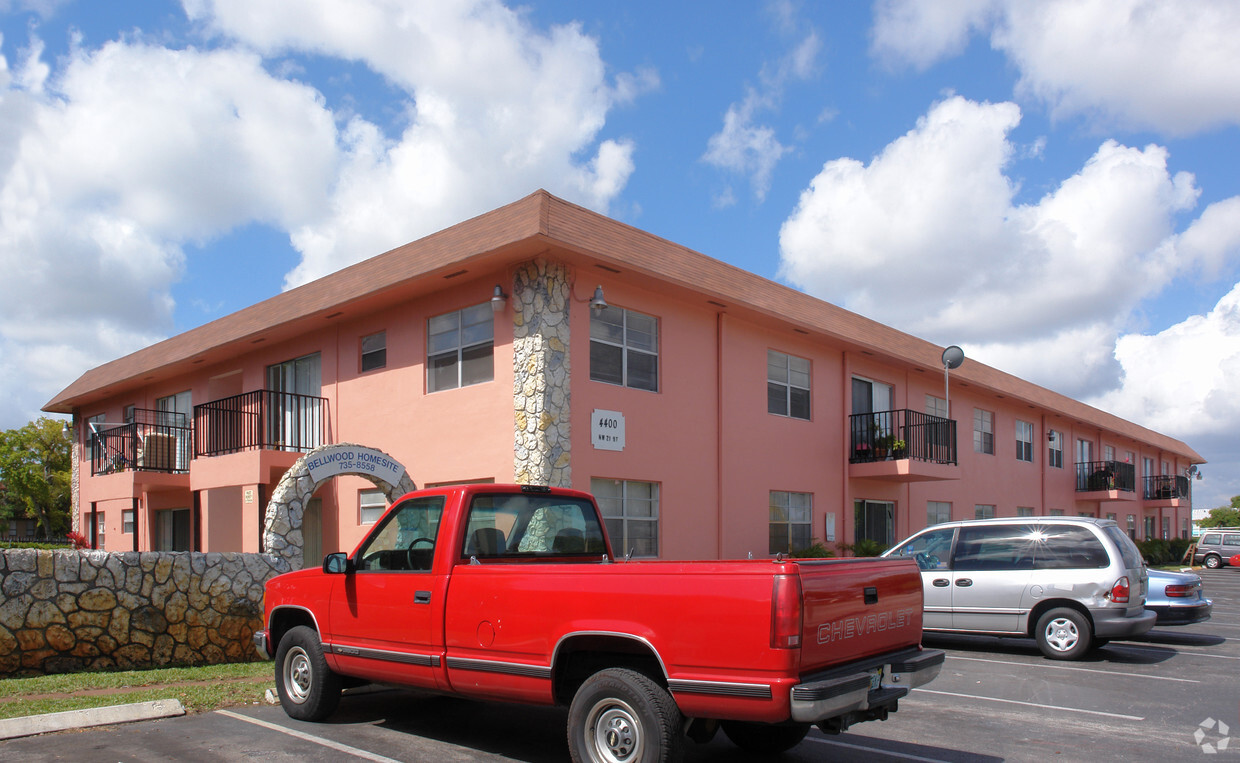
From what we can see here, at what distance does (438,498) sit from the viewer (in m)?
7.07

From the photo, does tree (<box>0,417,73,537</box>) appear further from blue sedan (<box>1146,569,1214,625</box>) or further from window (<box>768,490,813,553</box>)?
blue sedan (<box>1146,569,1214,625</box>)

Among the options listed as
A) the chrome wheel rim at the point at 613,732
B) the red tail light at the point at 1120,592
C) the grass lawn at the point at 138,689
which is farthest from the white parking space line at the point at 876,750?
the red tail light at the point at 1120,592

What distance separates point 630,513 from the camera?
1451 cm

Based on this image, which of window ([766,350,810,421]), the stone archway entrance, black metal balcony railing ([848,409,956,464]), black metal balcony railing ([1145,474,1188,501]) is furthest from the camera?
black metal balcony railing ([1145,474,1188,501])

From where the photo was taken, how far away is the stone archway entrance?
40.5ft

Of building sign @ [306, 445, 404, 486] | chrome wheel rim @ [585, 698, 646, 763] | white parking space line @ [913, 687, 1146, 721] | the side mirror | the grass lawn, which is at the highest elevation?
building sign @ [306, 445, 404, 486]

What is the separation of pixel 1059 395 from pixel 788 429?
18.5 meters

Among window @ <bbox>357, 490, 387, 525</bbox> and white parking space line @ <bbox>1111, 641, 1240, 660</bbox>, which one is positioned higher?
window @ <bbox>357, 490, 387, 525</bbox>

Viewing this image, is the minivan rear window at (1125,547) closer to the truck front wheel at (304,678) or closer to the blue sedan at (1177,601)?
the blue sedan at (1177,601)

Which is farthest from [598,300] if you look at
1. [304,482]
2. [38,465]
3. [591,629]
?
[38,465]

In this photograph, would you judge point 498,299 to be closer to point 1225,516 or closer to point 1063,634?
point 1063,634

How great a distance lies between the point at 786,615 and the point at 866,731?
3.20 m

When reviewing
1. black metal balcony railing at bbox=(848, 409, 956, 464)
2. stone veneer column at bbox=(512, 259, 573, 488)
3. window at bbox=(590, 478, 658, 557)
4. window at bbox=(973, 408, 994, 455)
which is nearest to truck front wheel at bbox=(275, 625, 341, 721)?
stone veneer column at bbox=(512, 259, 573, 488)

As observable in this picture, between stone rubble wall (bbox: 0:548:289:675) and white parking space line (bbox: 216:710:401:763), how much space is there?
288 centimetres
